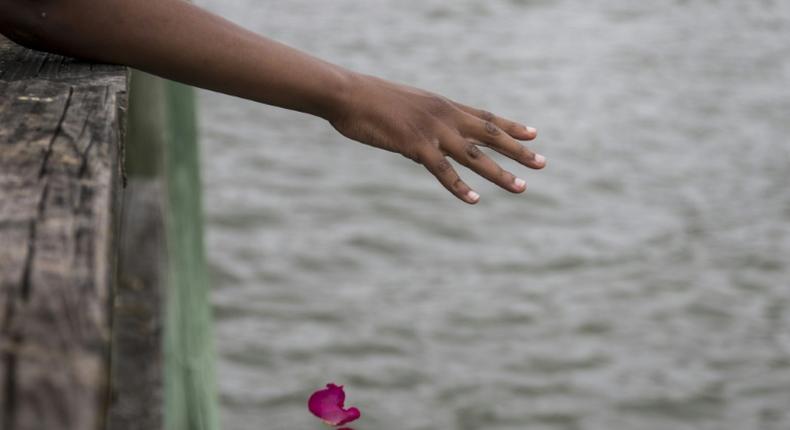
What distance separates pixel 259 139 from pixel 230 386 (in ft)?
10.5

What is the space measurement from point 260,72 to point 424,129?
0.18 m

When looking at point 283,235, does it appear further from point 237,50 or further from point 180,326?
point 237,50

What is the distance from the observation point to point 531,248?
7164mm

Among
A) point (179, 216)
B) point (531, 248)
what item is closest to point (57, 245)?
point (179, 216)

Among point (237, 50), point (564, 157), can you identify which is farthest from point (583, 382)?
point (237, 50)

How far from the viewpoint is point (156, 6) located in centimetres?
128

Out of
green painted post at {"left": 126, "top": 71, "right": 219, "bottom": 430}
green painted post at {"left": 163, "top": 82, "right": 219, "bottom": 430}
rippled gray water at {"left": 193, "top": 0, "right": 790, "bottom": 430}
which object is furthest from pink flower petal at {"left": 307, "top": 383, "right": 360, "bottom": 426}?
rippled gray water at {"left": 193, "top": 0, "right": 790, "bottom": 430}

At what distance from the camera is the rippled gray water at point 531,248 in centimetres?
567

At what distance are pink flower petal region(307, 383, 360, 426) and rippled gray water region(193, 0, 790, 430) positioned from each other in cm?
407

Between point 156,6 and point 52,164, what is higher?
point 156,6

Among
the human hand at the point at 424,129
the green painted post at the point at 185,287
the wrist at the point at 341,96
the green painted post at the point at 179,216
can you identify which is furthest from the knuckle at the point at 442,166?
the green painted post at the point at 179,216

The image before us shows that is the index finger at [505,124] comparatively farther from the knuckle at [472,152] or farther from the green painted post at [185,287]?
the green painted post at [185,287]

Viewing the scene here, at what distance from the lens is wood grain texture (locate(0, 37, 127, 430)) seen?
0.60m

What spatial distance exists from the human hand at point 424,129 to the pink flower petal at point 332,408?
0.27 metres
